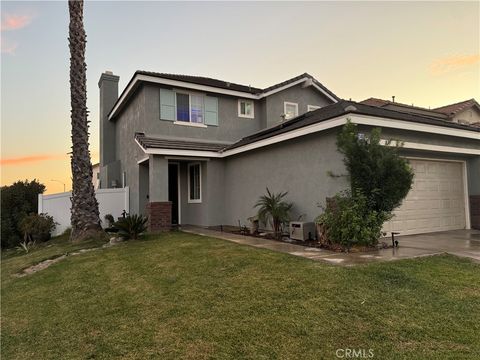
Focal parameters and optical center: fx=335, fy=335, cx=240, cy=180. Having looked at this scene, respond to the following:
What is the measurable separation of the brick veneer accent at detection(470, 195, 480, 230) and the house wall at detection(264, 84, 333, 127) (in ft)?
29.4

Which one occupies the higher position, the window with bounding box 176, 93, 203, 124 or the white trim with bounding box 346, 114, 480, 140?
the window with bounding box 176, 93, 203, 124

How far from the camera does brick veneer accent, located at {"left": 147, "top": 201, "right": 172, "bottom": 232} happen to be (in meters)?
12.6

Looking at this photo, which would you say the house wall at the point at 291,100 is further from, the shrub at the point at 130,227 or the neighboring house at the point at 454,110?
the shrub at the point at 130,227

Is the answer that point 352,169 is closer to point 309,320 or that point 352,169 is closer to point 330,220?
point 330,220

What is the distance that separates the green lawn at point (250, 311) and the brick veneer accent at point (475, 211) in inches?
263

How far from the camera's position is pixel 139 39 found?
15938mm

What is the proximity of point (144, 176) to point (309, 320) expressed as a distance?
12.2 m

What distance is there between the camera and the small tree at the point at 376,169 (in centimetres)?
817

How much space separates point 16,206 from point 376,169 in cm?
1775

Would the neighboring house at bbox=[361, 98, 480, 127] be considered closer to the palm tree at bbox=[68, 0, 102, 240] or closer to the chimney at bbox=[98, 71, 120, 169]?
the chimney at bbox=[98, 71, 120, 169]

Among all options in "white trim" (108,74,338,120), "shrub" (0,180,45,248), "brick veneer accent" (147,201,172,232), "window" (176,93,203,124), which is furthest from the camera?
"shrub" (0,180,45,248)

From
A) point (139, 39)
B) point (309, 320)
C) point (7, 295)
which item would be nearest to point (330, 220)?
point (309, 320)

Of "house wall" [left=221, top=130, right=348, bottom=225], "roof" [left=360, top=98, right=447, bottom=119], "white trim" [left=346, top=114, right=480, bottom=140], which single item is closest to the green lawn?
"house wall" [left=221, top=130, right=348, bottom=225]

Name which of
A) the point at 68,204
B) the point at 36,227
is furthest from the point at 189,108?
the point at 36,227
